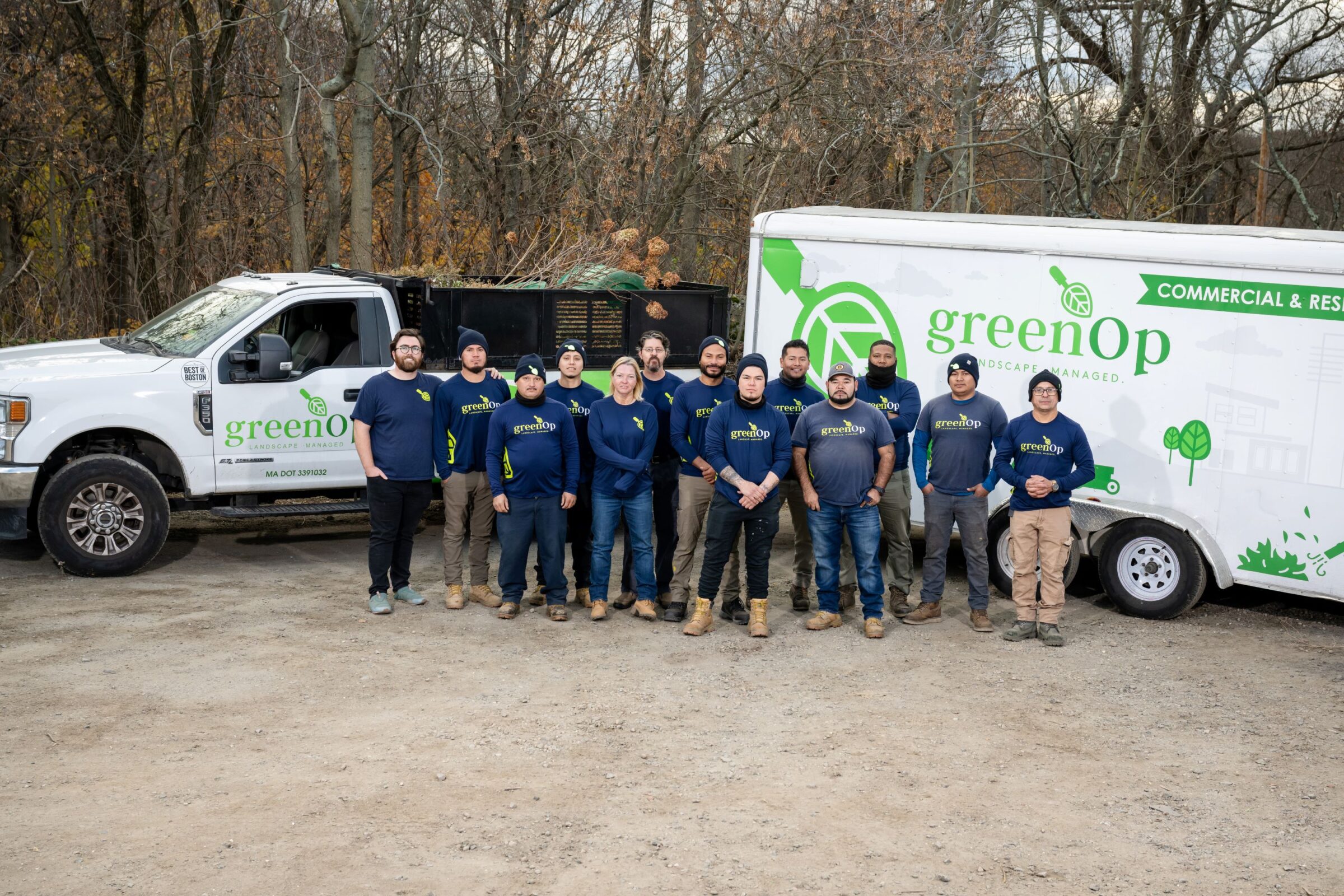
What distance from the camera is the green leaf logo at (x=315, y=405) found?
9.65m

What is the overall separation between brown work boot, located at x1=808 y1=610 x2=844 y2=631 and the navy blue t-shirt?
2792mm

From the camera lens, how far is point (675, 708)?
7078mm

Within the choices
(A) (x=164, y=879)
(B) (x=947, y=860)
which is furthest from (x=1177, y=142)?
(A) (x=164, y=879)

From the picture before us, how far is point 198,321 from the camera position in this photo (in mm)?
9914

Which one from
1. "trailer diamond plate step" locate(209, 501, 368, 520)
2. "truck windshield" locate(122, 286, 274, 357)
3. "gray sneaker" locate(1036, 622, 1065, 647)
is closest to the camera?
"gray sneaker" locate(1036, 622, 1065, 647)

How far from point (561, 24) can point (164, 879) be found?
1327cm

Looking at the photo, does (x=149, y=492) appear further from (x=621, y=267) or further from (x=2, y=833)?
(x=621, y=267)

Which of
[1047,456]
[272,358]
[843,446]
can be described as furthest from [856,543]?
[272,358]

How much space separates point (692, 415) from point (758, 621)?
4.66ft

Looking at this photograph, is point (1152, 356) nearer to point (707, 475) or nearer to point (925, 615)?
point (925, 615)

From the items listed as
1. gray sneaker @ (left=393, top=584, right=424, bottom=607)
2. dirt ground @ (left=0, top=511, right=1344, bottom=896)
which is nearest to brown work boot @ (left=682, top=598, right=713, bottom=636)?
dirt ground @ (left=0, top=511, right=1344, bottom=896)

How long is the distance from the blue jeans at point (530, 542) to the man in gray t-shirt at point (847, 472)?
5.40ft

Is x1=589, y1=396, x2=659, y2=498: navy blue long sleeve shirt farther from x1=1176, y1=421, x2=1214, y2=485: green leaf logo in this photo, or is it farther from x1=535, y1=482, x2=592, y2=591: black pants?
x1=1176, y1=421, x2=1214, y2=485: green leaf logo

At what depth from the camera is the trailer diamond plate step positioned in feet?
31.1
